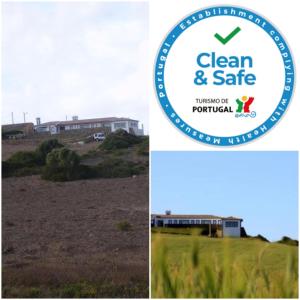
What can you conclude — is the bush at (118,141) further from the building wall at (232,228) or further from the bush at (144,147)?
the building wall at (232,228)

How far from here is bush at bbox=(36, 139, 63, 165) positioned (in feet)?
38.6

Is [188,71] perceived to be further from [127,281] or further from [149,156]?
[127,281]

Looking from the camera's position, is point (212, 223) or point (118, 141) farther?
point (118, 141)

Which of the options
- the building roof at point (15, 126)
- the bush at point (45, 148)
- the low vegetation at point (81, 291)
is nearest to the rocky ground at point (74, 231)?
the low vegetation at point (81, 291)

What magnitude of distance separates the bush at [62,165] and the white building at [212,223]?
2330 millimetres

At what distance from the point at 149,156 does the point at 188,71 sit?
4.75 feet

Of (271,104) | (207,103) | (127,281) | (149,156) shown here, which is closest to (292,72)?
(271,104)

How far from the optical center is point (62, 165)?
39.1ft

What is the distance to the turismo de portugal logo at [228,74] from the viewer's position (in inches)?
410

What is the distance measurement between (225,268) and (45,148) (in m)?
3.81

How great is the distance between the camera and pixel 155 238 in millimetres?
10648

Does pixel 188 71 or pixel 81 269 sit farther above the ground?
pixel 188 71

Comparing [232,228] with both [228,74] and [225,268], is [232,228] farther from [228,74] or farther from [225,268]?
[228,74]

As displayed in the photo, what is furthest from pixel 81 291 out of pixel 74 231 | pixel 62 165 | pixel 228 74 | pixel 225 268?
pixel 228 74
